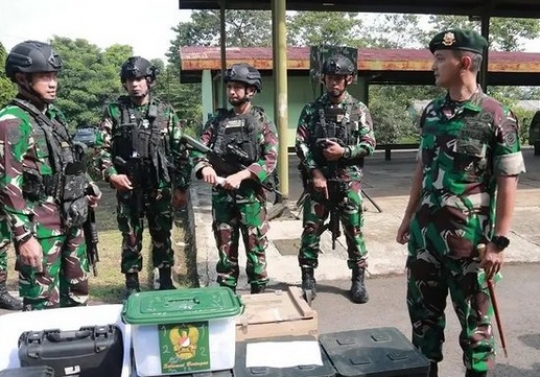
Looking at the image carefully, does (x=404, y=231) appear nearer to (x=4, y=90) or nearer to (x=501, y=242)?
(x=501, y=242)

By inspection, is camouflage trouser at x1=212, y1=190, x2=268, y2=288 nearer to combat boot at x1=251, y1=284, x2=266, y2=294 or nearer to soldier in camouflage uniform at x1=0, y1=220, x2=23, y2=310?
combat boot at x1=251, y1=284, x2=266, y2=294

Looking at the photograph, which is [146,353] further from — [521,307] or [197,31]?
[197,31]

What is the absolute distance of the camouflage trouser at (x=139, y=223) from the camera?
159 inches

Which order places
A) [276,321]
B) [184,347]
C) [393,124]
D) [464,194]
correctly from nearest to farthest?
[184,347]
[464,194]
[276,321]
[393,124]

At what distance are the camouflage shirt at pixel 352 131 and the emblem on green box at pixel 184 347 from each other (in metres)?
2.27

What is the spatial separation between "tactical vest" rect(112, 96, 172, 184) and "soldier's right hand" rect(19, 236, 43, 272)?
1270 millimetres

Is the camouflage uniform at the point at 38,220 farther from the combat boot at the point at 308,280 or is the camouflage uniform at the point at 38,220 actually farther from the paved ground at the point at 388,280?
the combat boot at the point at 308,280

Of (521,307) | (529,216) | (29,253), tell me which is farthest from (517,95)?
(29,253)

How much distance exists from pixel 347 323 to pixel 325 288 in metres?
0.75

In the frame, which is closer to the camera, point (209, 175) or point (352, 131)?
point (209, 175)

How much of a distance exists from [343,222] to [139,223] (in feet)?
5.39

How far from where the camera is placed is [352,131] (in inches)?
159

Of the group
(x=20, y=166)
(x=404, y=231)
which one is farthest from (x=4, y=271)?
(x=404, y=231)

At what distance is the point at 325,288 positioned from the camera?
4.57m
